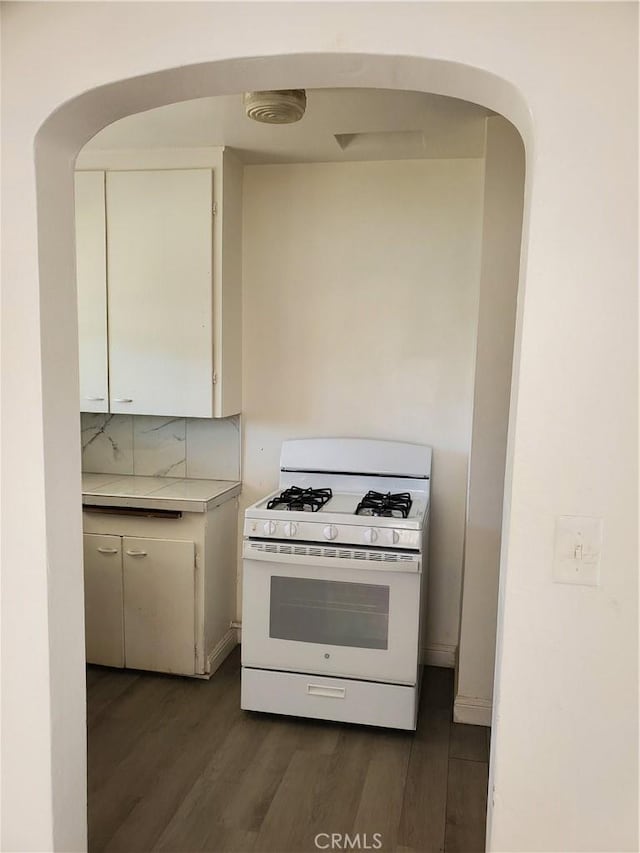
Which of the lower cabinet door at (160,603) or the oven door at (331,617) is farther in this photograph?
the lower cabinet door at (160,603)

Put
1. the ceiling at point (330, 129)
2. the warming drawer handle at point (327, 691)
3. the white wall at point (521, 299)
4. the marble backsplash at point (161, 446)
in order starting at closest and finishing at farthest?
1. the white wall at point (521, 299)
2. the ceiling at point (330, 129)
3. the warming drawer handle at point (327, 691)
4. the marble backsplash at point (161, 446)

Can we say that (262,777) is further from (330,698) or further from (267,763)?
(330,698)

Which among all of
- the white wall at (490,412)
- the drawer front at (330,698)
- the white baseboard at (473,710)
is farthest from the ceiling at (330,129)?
the white baseboard at (473,710)

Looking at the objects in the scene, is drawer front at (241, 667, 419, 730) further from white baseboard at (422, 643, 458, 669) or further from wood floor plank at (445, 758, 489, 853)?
white baseboard at (422, 643, 458, 669)

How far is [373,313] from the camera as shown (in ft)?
10.3

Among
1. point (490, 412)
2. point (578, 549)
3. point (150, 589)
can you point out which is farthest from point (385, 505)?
point (578, 549)

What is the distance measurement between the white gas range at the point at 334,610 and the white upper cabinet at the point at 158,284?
2.44 ft

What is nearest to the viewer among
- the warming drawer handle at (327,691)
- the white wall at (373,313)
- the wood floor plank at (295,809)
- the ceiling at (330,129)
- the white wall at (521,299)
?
the white wall at (521,299)

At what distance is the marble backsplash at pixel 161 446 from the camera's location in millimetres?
3338

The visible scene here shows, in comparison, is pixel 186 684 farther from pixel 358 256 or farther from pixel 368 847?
pixel 358 256

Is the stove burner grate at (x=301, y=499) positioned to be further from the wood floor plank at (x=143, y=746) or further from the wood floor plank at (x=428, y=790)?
the wood floor plank at (x=428, y=790)

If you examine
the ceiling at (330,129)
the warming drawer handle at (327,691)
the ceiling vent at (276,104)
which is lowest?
the warming drawer handle at (327,691)

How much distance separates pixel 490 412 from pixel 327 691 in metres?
1.29

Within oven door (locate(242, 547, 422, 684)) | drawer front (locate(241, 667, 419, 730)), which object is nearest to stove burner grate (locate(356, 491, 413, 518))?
oven door (locate(242, 547, 422, 684))
